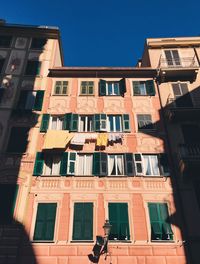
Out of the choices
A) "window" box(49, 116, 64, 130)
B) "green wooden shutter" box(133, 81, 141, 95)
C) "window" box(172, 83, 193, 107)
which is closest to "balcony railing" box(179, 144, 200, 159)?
"window" box(172, 83, 193, 107)

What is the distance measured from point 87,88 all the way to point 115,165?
25.3ft

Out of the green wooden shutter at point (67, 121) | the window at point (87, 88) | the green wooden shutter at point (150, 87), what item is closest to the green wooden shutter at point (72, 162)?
the green wooden shutter at point (67, 121)

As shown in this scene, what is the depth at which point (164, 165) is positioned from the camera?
1689 centimetres

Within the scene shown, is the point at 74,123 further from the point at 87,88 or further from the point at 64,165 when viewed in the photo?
the point at 87,88

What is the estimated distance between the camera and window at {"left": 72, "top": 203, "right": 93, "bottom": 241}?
14198mm

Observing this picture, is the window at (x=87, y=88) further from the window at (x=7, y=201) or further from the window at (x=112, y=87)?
the window at (x=7, y=201)

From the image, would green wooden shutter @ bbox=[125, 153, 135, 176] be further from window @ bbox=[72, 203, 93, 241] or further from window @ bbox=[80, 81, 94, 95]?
window @ bbox=[80, 81, 94, 95]

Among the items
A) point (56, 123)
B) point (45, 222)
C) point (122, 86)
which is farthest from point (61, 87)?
point (45, 222)

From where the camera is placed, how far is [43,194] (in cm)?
1563

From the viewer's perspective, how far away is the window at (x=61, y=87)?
2123cm

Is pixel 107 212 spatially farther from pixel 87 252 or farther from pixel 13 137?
pixel 13 137

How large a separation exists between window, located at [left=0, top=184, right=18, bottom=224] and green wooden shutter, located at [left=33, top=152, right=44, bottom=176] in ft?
4.94

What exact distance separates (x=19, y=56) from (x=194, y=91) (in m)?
15.6

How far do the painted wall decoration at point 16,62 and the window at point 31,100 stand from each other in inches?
105
